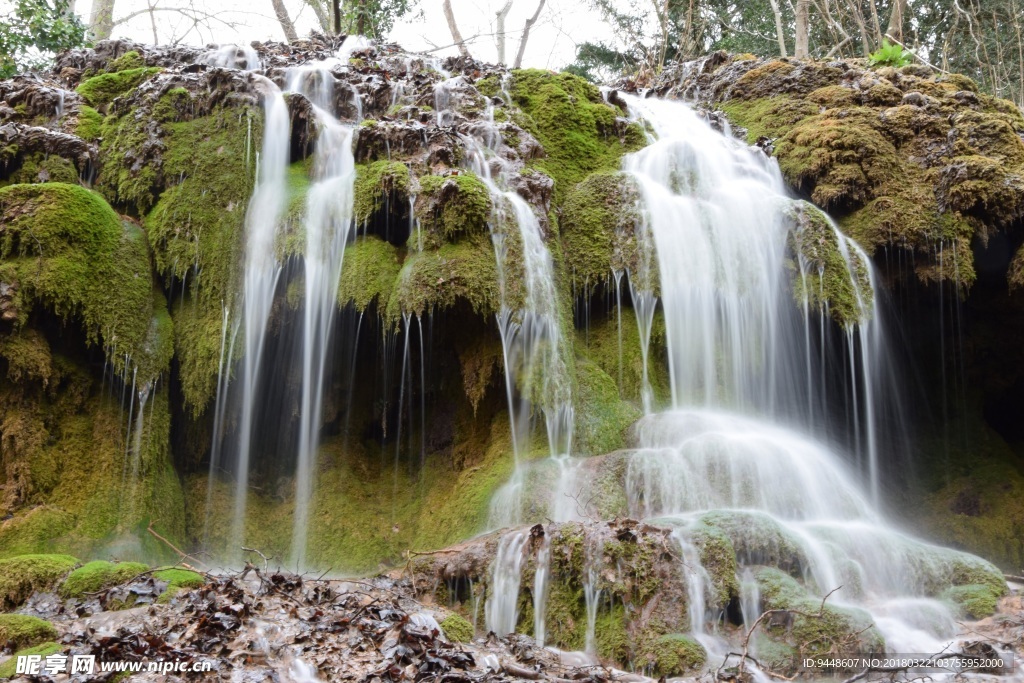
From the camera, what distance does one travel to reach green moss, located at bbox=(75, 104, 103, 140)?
10656 mm

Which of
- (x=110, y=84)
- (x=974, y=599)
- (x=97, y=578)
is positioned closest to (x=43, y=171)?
(x=110, y=84)

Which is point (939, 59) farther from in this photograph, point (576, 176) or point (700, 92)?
point (576, 176)

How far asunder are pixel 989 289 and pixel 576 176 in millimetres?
5928

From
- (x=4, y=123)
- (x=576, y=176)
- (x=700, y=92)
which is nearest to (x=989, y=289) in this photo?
(x=576, y=176)

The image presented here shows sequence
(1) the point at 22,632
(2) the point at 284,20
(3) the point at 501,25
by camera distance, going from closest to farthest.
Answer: (1) the point at 22,632
(2) the point at 284,20
(3) the point at 501,25

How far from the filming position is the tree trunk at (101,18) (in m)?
18.3

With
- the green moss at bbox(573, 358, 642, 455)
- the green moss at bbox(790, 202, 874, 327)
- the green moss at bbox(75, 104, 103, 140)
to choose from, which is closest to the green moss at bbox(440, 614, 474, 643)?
the green moss at bbox(573, 358, 642, 455)

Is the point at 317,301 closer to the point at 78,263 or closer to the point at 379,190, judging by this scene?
the point at 379,190

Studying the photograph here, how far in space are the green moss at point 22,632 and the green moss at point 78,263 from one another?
390cm

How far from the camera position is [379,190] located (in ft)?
30.1

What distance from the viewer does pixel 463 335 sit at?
895 centimetres

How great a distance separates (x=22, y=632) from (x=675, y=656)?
164 inches

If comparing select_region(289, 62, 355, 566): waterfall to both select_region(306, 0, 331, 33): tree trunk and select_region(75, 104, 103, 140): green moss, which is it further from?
select_region(306, 0, 331, 33): tree trunk

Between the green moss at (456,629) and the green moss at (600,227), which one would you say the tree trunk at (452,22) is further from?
the green moss at (456,629)
